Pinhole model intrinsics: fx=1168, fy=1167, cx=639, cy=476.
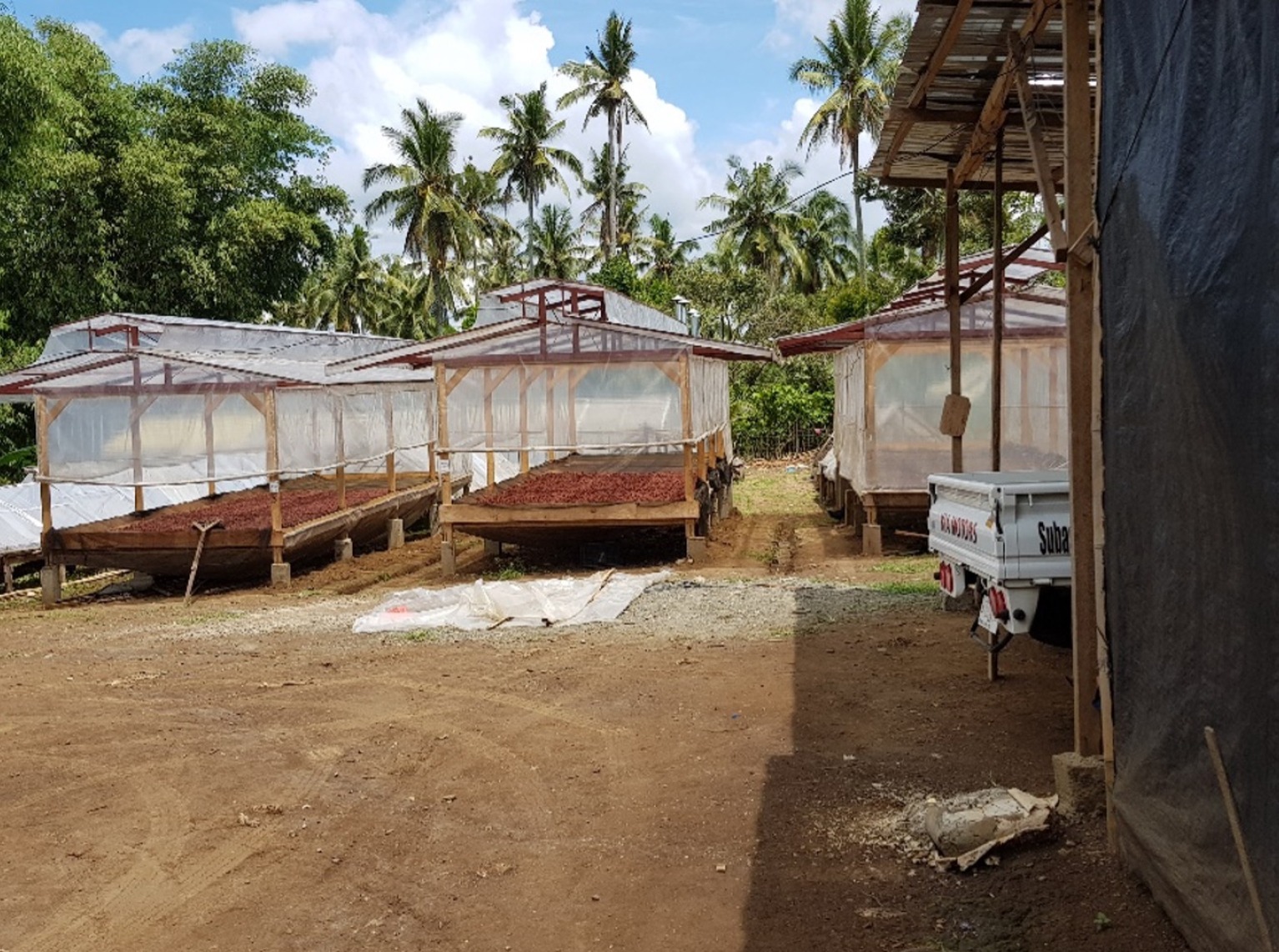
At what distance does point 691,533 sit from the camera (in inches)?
539

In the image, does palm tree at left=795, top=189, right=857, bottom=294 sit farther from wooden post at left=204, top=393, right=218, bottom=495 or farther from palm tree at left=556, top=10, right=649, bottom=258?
wooden post at left=204, top=393, right=218, bottom=495

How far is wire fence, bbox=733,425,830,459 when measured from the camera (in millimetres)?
31797

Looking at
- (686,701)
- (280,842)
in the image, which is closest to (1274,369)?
(280,842)

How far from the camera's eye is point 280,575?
533 inches

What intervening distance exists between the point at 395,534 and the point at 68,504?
5.11 metres

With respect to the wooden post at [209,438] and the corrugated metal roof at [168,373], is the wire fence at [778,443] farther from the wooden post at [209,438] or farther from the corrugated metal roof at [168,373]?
the wooden post at [209,438]

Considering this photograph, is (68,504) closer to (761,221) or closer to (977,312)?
(977,312)

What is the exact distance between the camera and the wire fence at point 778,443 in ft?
104

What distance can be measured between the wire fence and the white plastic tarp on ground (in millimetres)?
20865

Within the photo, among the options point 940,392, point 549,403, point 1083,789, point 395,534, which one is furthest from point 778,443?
point 1083,789

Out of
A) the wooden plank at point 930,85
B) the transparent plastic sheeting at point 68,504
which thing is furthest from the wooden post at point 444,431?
the wooden plank at point 930,85

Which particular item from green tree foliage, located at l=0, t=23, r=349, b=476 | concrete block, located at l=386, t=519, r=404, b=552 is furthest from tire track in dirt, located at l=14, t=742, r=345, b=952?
green tree foliage, located at l=0, t=23, r=349, b=476

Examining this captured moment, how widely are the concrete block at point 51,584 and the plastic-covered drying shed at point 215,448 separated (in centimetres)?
5

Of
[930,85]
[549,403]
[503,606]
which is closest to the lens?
[930,85]
